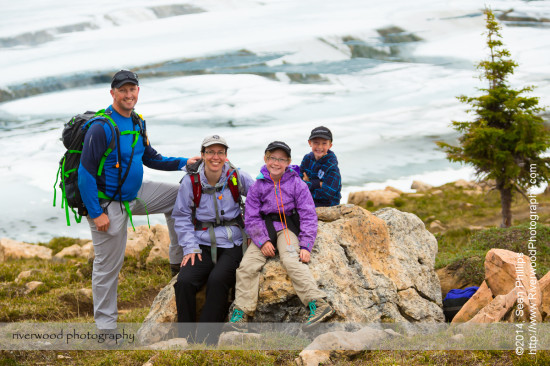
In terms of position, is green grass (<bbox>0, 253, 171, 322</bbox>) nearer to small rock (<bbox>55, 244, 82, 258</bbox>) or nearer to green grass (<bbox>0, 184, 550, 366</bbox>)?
green grass (<bbox>0, 184, 550, 366</bbox>)

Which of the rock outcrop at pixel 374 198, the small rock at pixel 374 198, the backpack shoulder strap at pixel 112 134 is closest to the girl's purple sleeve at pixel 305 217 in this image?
the backpack shoulder strap at pixel 112 134

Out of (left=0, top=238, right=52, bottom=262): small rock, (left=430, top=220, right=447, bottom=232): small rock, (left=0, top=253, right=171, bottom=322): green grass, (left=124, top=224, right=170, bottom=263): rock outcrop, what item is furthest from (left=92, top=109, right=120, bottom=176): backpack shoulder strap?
(left=430, top=220, right=447, bottom=232): small rock

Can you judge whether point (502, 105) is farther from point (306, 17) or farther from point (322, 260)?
point (306, 17)

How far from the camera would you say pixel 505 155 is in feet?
63.2

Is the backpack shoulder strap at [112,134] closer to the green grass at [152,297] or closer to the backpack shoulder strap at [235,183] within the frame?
the backpack shoulder strap at [235,183]

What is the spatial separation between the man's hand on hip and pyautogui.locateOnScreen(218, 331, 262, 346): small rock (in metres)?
1.95

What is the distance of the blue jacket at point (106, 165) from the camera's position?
6.71 meters

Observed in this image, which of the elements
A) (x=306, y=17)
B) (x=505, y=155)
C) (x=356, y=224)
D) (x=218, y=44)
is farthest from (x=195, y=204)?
(x=306, y=17)

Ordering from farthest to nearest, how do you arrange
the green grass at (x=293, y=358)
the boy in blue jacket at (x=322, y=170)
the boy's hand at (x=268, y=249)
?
the boy in blue jacket at (x=322, y=170) → the boy's hand at (x=268, y=249) → the green grass at (x=293, y=358)

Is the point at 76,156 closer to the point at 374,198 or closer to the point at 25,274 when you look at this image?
the point at 25,274

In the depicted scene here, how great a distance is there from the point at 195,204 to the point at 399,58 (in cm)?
8087

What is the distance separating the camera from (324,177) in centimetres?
841

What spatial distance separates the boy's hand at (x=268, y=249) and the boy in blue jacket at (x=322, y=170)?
1.78m

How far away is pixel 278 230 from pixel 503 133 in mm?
14218
